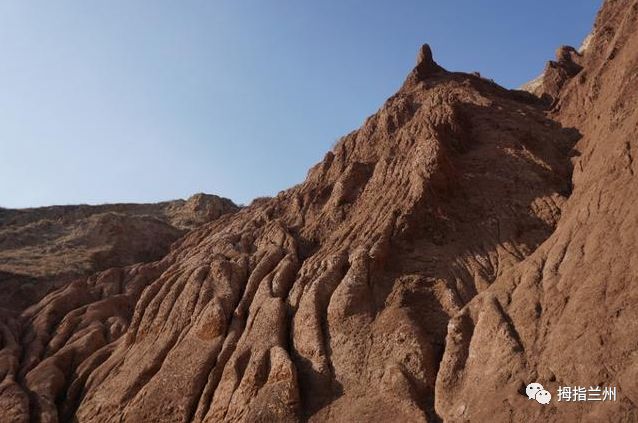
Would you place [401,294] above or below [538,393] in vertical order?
above

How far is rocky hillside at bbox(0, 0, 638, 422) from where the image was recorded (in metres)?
18.0

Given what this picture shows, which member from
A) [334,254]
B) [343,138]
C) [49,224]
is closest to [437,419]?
[334,254]

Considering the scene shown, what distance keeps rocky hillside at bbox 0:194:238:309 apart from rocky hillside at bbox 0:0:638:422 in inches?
159

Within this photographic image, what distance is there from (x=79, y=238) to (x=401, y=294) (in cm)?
2990

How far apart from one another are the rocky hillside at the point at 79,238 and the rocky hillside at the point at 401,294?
405 centimetres

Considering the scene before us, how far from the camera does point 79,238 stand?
44906 mm

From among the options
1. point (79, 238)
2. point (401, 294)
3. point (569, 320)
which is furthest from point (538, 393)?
point (79, 238)

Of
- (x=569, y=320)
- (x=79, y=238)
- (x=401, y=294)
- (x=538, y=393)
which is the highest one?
(x=79, y=238)

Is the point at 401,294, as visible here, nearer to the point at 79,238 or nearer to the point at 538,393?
the point at 538,393

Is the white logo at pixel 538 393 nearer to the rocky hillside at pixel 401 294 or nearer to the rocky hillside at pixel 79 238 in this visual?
the rocky hillside at pixel 401 294

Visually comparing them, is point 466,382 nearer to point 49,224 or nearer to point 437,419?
point 437,419

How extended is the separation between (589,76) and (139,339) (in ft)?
85.6

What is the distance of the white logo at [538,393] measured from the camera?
1616 cm

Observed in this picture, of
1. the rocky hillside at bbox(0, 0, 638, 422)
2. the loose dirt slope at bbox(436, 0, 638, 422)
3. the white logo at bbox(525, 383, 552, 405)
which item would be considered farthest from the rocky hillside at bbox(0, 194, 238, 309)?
the white logo at bbox(525, 383, 552, 405)
